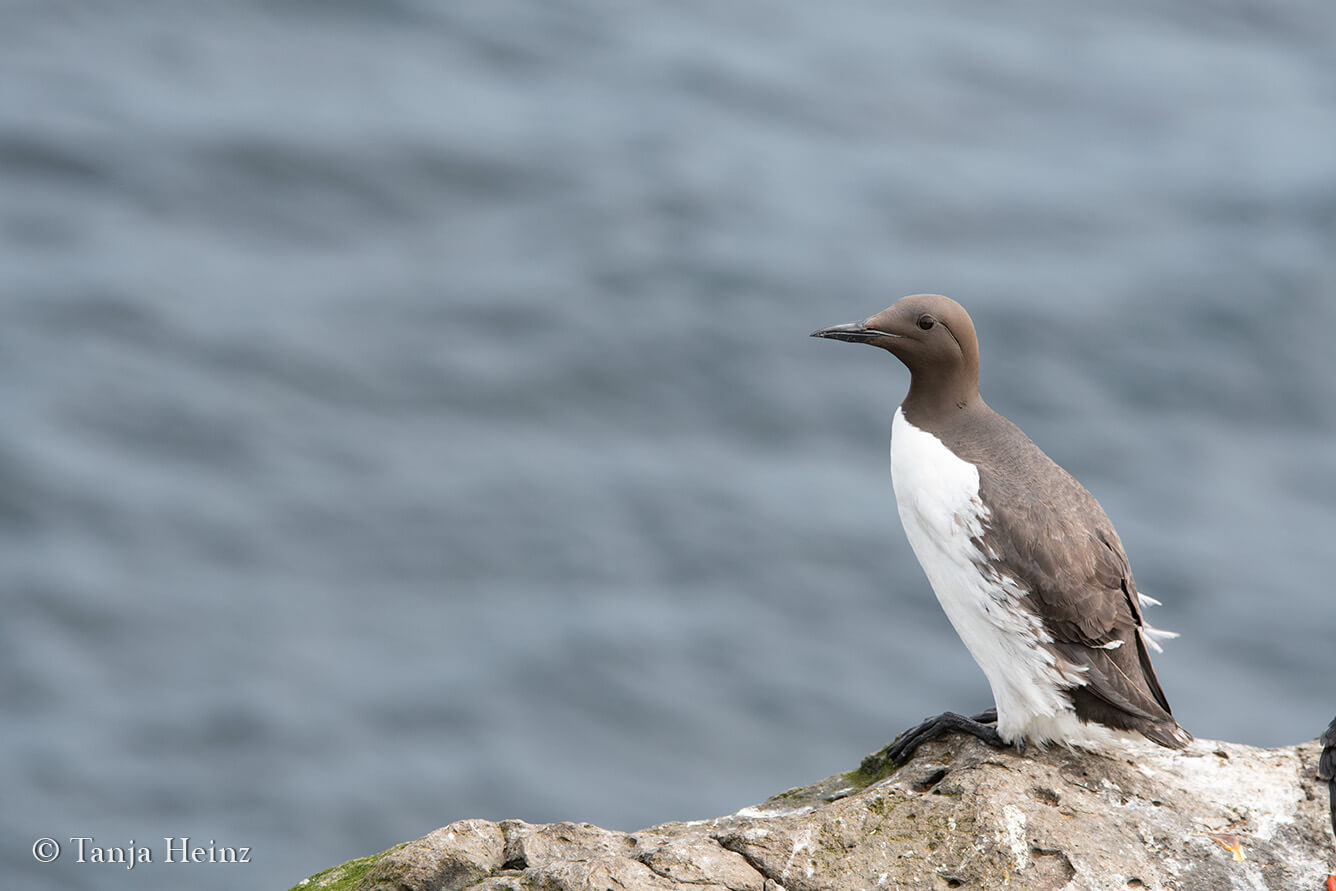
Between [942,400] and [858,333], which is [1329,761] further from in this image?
[858,333]

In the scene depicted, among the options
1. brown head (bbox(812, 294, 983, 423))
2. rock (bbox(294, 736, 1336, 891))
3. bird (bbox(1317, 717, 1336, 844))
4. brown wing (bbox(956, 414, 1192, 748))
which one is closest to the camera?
rock (bbox(294, 736, 1336, 891))

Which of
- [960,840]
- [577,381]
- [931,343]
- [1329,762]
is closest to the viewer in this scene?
[960,840]

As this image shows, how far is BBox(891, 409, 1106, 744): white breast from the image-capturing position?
5.00 m

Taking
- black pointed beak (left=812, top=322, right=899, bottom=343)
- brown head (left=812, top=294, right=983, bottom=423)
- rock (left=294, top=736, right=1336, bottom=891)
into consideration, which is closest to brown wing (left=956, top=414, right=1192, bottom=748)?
rock (left=294, top=736, right=1336, bottom=891)

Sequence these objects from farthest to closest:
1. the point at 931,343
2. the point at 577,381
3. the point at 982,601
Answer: the point at 577,381 < the point at 931,343 < the point at 982,601

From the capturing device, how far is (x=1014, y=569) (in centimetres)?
500

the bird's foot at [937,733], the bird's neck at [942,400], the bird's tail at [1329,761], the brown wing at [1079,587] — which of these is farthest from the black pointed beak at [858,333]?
the bird's tail at [1329,761]

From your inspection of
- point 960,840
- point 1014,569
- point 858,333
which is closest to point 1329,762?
point 1014,569

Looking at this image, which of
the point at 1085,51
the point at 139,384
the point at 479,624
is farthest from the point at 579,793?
the point at 1085,51

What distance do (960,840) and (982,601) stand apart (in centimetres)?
101

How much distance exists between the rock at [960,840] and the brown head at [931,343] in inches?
47.3

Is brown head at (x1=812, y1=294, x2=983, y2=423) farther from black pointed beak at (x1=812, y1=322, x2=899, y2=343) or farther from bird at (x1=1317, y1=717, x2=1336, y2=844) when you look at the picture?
bird at (x1=1317, y1=717, x2=1336, y2=844)

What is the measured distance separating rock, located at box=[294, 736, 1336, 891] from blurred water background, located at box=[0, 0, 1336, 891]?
21.8 ft

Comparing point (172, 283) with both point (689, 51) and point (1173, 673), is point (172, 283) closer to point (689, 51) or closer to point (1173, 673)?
point (689, 51)
